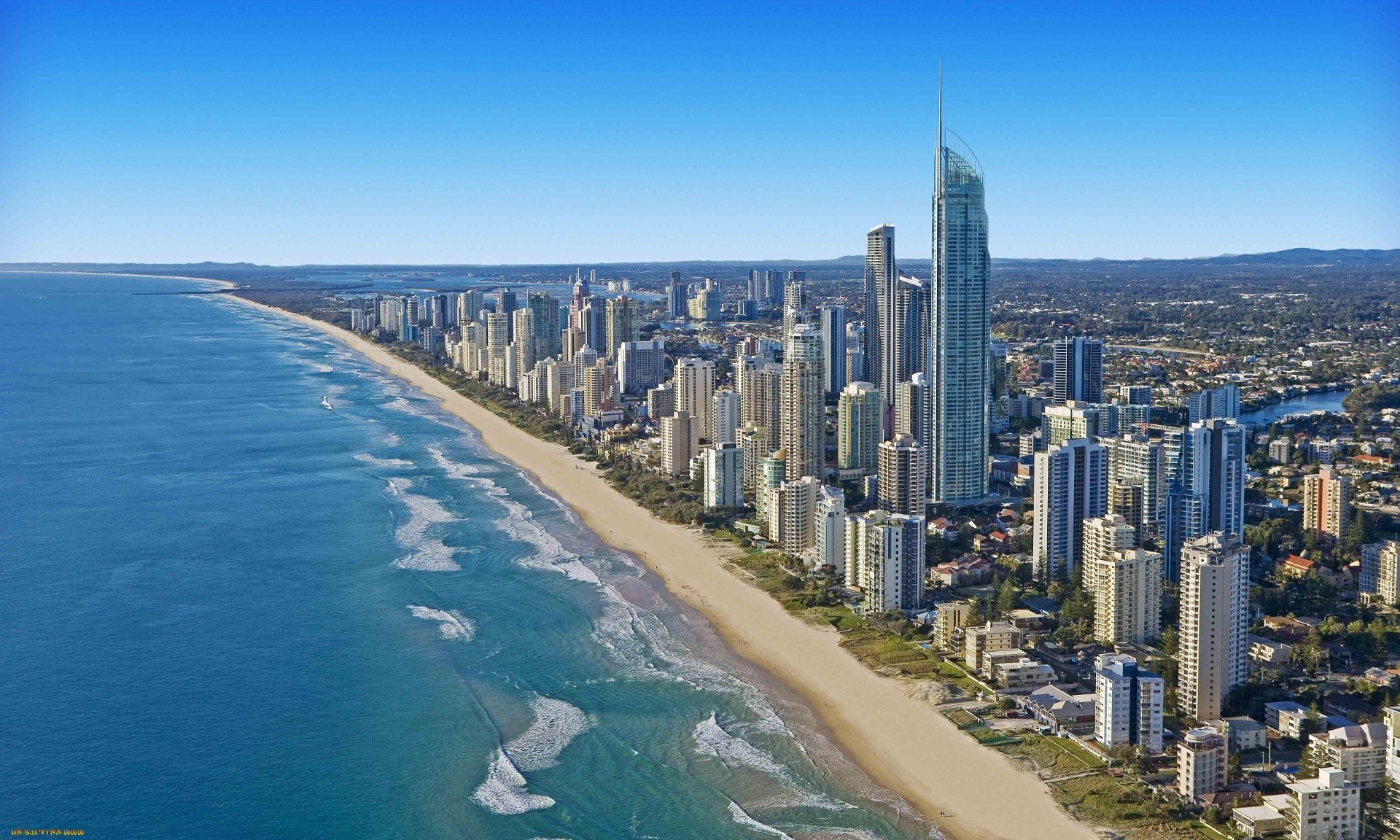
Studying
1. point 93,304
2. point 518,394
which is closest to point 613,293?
point 93,304

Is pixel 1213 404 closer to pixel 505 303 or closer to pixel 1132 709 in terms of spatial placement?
pixel 1132 709

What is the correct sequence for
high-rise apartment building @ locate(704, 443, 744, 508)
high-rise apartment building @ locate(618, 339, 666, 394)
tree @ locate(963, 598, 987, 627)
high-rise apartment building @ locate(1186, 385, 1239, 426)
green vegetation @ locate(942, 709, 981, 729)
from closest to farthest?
green vegetation @ locate(942, 709, 981, 729) → tree @ locate(963, 598, 987, 627) → high-rise apartment building @ locate(704, 443, 744, 508) → high-rise apartment building @ locate(1186, 385, 1239, 426) → high-rise apartment building @ locate(618, 339, 666, 394)

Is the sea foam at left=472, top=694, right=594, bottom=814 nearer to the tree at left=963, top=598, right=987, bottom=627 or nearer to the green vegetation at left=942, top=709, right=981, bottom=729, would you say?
the green vegetation at left=942, top=709, right=981, bottom=729

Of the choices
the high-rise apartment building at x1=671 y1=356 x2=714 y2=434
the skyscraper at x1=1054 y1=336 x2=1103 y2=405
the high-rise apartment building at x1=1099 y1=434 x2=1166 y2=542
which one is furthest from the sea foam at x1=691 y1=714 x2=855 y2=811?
the skyscraper at x1=1054 y1=336 x2=1103 y2=405


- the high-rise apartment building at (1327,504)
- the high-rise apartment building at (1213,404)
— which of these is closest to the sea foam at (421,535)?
the high-rise apartment building at (1327,504)

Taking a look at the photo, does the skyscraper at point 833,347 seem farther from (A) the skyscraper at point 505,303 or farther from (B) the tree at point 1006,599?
(B) the tree at point 1006,599
